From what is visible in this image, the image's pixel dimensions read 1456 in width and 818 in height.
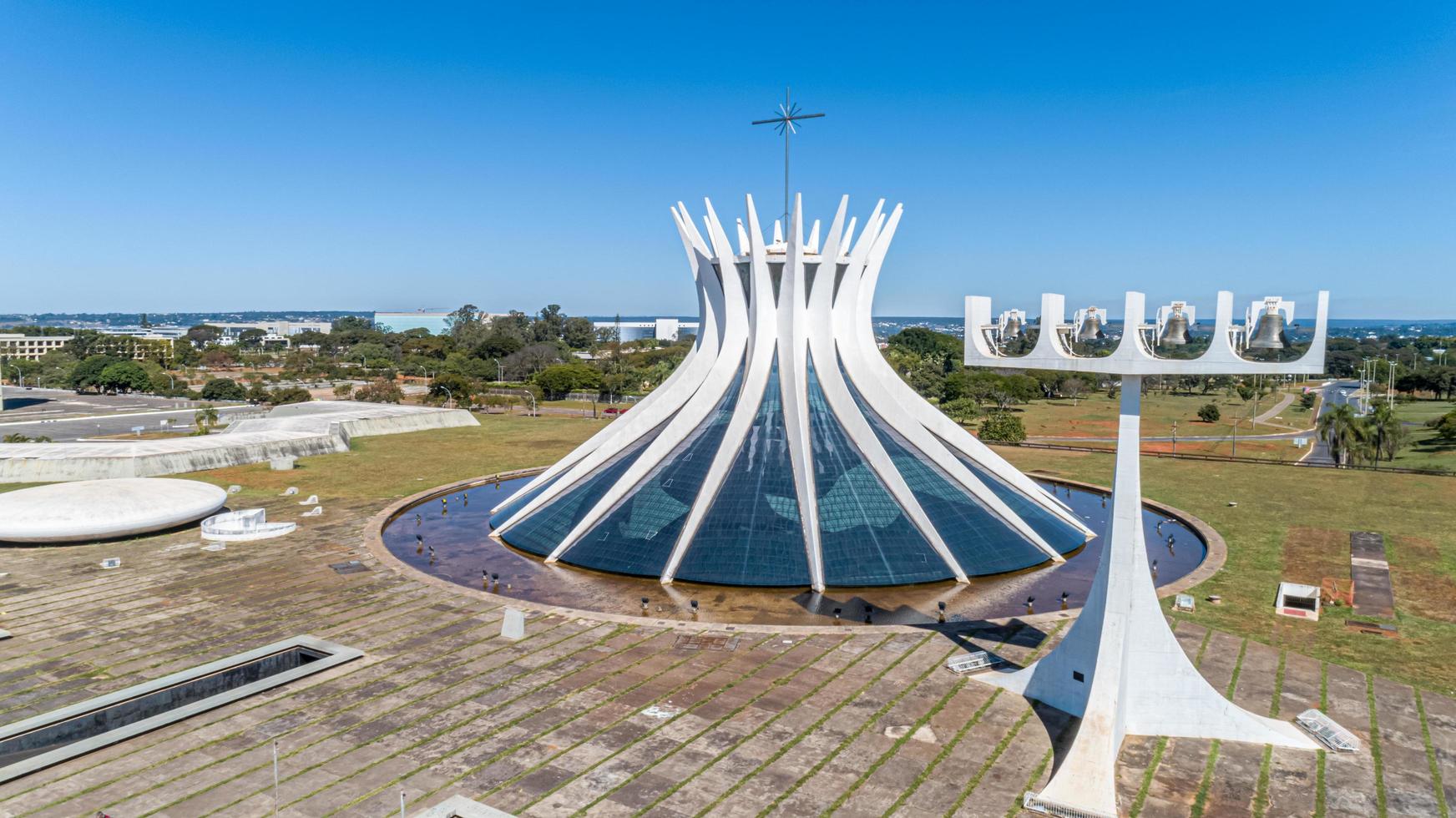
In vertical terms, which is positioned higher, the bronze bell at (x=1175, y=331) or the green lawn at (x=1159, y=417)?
the bronze bell at (x=1175, y=331)

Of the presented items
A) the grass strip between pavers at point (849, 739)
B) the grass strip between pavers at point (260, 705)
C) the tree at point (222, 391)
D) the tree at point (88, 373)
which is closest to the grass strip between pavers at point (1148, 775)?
the grass strip between pavers at point (849, 739)

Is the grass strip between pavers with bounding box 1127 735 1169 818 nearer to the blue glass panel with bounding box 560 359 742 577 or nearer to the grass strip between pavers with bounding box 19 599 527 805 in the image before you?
the grass strip between pavers with bounding box 19 599 527 805

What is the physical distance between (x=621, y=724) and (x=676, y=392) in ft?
71.9

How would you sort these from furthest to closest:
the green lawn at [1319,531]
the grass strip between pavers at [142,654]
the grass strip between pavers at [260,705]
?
the green lawn at [1319,531], the grass strip between pavers at [142,654], the grass strip between pavers at [260,705]

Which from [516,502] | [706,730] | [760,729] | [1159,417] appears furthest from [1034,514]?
[1159,417]

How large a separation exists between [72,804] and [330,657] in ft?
25.0

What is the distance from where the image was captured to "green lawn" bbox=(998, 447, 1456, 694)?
89.8 feet

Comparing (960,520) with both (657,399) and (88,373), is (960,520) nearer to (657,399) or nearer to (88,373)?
(657,399)

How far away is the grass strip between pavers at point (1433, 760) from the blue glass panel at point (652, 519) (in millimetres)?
22922

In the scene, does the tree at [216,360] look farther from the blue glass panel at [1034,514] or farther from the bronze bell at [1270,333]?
the bronze bell at [1270,333]

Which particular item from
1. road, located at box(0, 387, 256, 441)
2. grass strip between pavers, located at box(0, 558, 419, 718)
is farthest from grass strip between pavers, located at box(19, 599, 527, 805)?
road, located at box(0, 387, 256, 441)

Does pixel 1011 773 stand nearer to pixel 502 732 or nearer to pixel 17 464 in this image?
pixel 502 732

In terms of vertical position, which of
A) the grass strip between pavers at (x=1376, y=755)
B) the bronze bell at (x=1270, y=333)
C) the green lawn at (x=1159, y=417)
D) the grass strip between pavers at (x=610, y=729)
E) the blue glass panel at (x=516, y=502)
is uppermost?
the bronze bell at (x=1270, y=333)

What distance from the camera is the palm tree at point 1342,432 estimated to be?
66.8 metres
